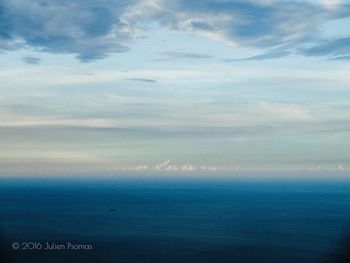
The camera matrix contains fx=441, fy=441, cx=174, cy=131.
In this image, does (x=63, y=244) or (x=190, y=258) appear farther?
(x=190, y=258)

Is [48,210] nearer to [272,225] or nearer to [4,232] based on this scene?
[4,232]

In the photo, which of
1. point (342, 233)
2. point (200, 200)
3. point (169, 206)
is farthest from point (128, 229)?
point (342, 233)

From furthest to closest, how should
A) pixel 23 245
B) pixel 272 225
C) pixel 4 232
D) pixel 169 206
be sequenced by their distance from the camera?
1. pixel 272 225
2. pixel 169 206
3. pixel 4 232
4. pixel 23 245

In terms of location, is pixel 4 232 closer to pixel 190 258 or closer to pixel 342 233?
pixel 190 258

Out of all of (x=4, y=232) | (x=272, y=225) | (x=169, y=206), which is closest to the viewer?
(x=4, y=232)

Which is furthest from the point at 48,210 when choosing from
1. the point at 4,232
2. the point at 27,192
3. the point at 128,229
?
the point at 4,232

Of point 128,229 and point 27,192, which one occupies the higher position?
point 27,192
